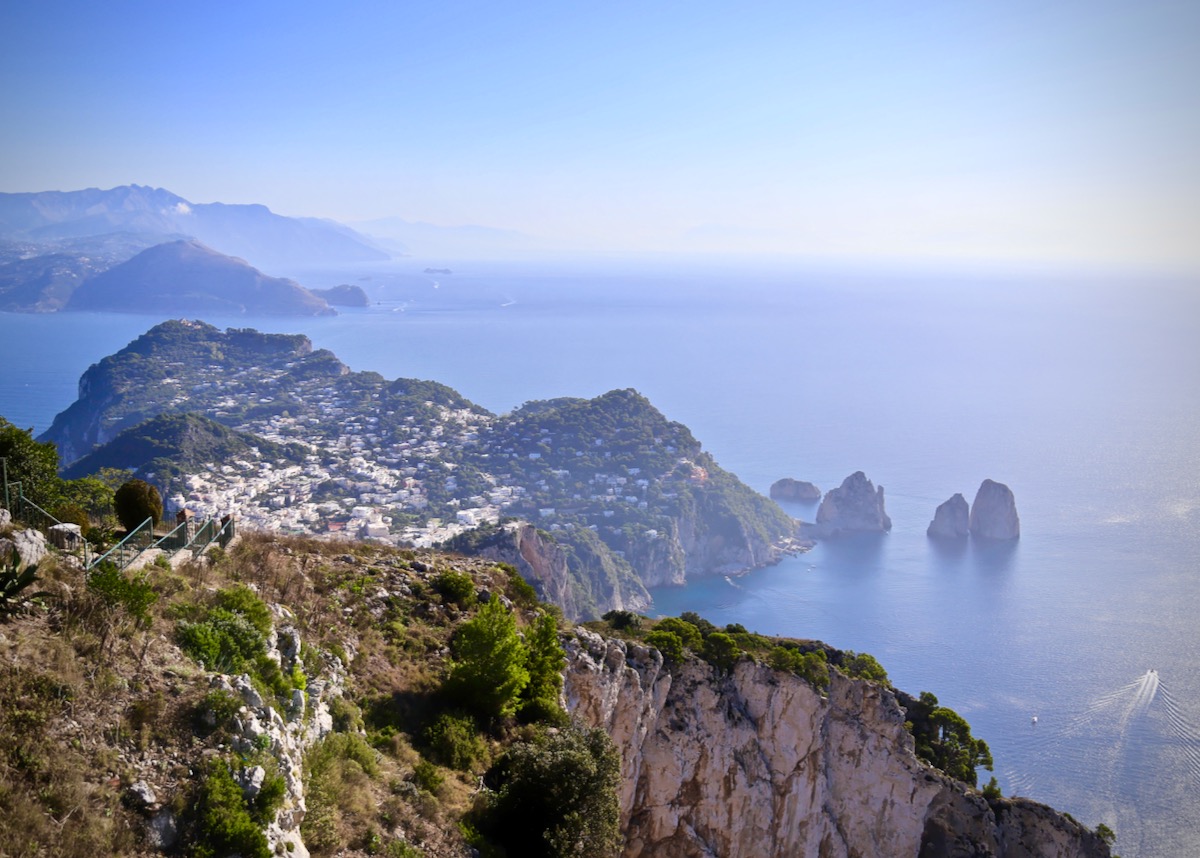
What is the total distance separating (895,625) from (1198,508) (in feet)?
→ 176

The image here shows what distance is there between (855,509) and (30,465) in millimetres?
86201

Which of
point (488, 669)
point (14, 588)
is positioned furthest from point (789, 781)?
point (14, 588)

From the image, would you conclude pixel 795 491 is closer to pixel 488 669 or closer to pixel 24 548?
pixel 488 669

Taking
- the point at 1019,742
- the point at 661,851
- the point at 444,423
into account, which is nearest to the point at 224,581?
the point at 661,851

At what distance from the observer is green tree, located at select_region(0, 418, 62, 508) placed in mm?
12594

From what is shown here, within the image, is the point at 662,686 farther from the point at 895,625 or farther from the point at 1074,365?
the point at 1074,365

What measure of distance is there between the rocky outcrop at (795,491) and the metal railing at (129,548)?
306 feet

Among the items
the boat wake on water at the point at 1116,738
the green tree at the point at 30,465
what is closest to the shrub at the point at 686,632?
the green tree at the point at 30,465

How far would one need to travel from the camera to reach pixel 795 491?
101 meters

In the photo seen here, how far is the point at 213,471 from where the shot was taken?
221 ft

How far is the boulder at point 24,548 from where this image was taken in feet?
29.3

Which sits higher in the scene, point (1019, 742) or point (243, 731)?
point (243, 731)

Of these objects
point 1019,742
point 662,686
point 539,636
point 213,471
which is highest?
point 539,636

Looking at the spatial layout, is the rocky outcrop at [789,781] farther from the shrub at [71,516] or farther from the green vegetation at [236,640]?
the shrub at [71,516]
